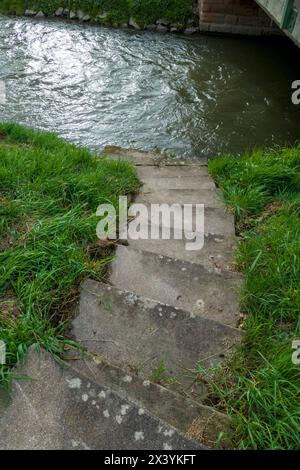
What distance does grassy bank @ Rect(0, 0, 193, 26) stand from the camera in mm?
11117

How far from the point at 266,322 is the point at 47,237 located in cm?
172

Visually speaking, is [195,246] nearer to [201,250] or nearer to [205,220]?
[201,250]

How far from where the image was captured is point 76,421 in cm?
198

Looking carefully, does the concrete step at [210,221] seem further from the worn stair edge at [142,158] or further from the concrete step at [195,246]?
the worn stair edge at [142,158]

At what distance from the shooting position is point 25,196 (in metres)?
Result: 3.57

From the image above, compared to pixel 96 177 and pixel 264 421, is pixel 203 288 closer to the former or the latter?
pixel 264 421

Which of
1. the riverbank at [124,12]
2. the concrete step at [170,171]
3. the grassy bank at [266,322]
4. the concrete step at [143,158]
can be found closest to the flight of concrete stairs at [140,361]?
the grassy bank at [266,322]

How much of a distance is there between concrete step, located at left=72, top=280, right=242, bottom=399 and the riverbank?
10.5 m

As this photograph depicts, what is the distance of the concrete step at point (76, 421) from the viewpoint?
1904mm

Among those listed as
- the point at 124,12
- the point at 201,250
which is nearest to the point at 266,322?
the point at 201,250

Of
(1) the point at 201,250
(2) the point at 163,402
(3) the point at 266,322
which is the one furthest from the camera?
(1) the point at 201,250

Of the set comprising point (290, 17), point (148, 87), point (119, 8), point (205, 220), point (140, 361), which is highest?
point (290, 17)
